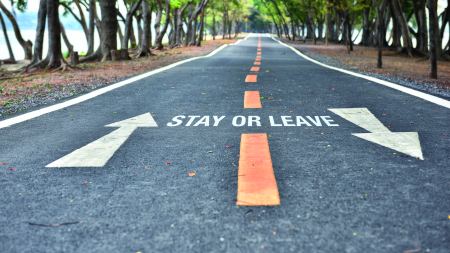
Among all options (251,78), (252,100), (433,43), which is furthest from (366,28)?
(252,100)

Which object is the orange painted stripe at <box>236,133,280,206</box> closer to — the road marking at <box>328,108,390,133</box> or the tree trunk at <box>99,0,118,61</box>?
the road marking at <box>328,108,390,133</box>

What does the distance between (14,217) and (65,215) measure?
0.30m

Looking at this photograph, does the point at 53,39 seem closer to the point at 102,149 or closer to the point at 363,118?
the point at 363,118

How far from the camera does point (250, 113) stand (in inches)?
273

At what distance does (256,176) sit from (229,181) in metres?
0.22

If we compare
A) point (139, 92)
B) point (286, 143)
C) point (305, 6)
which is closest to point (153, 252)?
point (286, 143)

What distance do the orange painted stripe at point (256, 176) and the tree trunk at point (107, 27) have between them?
740 inches

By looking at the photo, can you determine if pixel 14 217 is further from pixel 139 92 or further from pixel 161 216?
pixel 139 92

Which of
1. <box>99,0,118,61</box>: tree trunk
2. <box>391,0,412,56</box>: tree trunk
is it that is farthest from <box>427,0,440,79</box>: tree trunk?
<box>99,0,118,61</box>: tree trunk

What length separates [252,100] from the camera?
8219 millimetres

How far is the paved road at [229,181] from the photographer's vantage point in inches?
104

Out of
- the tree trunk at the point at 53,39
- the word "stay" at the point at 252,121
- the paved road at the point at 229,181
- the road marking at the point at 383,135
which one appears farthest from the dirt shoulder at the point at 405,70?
the tree trunk at the point at 53,39

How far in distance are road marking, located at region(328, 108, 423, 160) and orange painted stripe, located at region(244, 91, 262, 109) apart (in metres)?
1.29

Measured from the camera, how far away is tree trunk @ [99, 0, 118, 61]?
22500 mm
